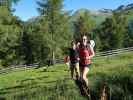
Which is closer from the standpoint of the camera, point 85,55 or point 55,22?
point 85,55

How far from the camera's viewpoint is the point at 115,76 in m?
16.6

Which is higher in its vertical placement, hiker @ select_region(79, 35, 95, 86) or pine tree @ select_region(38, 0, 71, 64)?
pine tree @ select_region(38, 0, 71, 64)

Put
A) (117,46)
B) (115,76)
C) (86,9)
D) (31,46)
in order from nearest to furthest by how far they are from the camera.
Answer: (115,76)
(31,46)
(117,46)
(86,9)

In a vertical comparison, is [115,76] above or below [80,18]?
below

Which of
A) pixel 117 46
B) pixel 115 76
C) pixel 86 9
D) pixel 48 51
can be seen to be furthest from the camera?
pixel 86 9

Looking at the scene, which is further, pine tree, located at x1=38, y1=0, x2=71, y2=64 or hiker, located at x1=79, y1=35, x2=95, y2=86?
pine tree, located at x1=38, y1=0, x2=71, y2=64

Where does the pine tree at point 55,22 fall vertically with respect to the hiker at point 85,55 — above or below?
above

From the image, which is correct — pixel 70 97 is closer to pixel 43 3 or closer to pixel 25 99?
pixel 25 99

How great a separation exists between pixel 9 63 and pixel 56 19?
504 inches

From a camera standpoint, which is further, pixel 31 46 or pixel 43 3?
pixel 31 46

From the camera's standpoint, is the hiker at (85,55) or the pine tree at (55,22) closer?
the hiker at (85,55)

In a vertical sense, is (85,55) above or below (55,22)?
below

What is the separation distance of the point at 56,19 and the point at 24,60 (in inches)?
638

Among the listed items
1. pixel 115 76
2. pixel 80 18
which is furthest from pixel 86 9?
pixel 115 76
